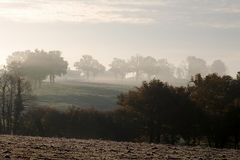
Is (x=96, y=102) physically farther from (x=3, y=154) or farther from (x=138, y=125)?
(x=3, y=154)

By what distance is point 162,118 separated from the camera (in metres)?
87.1

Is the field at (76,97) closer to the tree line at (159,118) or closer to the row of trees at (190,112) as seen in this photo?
the tree line at (159,118)

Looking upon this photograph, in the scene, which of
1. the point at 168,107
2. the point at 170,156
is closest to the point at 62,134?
the point at 168,107

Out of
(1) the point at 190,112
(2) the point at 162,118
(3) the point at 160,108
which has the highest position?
(3) the point at 160,108

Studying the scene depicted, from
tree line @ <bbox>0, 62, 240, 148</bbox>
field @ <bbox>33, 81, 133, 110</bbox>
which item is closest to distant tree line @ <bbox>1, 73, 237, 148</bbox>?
tree line @ <bbox>0, 62, 240, 148</bbox>

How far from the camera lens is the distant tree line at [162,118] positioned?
86312mm

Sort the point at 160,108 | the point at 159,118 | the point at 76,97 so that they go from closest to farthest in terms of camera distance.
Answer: the point at 159,118, the point at 160,108, the point at 76,97

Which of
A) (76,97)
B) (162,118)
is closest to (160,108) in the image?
(162,118)

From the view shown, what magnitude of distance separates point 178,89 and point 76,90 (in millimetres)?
95736

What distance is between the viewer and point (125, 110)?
91750 mm

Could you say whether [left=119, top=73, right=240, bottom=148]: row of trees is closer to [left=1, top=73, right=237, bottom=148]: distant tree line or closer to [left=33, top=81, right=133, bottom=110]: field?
[left=1, top=73, right=237, bottom=148]: distant tree line

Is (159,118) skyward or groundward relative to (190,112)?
groundward

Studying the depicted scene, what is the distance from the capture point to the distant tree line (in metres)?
86.3

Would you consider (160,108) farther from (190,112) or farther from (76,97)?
(76,97)
